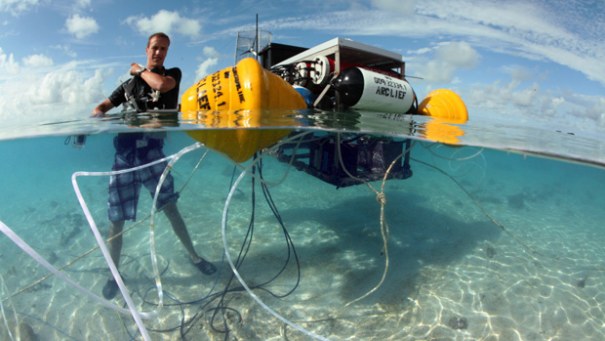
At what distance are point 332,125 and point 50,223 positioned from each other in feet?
35.3

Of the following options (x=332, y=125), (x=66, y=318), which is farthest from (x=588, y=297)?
(x=66, y=318)

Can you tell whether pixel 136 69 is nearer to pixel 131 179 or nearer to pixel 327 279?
pixel 131 179

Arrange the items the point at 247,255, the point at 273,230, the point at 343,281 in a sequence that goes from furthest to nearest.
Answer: the point at 273,230
the point at 247,255
the point at 343,281

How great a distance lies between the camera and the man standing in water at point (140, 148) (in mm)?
4828

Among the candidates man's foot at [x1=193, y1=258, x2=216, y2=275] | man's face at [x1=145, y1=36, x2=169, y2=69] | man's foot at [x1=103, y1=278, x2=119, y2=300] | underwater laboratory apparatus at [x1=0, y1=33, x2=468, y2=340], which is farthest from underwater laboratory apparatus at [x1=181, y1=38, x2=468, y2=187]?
man's foot at [x1=103, y1=278, x2=119, y2=300]

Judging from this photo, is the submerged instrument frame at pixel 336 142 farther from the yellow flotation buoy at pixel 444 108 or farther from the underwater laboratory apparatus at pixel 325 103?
the yellow flotation buoy at pixel 444 108

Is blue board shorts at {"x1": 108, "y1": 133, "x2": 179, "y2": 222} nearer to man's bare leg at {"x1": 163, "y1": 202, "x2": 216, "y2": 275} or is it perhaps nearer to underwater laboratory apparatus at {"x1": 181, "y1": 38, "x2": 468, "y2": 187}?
man's bare leg at {"x1": 163, "y1": 202, "x2": 216, "y2": 275}

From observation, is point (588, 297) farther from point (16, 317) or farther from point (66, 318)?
point (16, 317)

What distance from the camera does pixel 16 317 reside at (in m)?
4.34

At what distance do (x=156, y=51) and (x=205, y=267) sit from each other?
4.21 m

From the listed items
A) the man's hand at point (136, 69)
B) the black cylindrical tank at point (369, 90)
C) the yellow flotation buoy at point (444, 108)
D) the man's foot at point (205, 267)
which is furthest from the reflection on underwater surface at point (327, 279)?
the yellow flotation buoy at point (444, 108)

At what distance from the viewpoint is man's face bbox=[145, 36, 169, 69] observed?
4.93 meters

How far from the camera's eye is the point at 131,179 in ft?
16.1

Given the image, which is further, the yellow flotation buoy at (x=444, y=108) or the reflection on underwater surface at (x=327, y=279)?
the yellow flotation buoy at (x=444, y=108)
